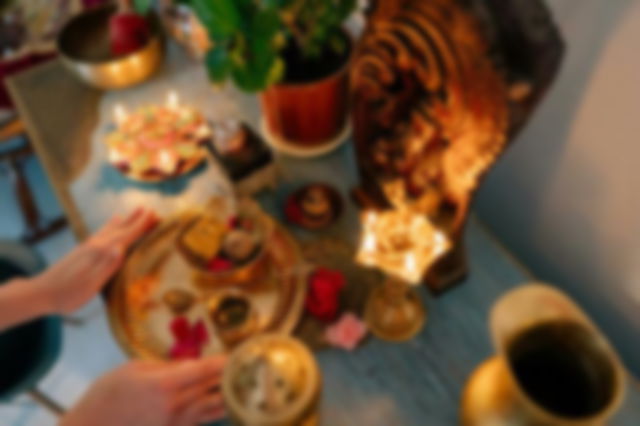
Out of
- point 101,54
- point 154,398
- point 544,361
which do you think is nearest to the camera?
point 544,361

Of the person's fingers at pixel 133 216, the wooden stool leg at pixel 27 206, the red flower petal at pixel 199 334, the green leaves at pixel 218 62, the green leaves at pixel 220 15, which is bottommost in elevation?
the wooden stool leg at pixel 27 206

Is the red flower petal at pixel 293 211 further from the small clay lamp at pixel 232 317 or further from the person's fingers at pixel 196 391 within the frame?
the person's fingers at pixel 196 391

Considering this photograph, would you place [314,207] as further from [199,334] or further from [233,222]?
[199,334]

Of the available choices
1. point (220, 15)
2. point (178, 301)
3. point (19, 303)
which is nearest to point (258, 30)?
point (220, 15)

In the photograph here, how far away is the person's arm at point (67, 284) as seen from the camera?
2.48 ft

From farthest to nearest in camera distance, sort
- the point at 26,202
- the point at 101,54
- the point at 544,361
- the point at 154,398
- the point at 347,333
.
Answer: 1. the point at 26,202
2. the point at 101,54
3. the point at 347,333
4. the point at 154,398
5. the point at 544,361

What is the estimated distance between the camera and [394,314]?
75 cm

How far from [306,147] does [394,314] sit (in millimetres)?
373

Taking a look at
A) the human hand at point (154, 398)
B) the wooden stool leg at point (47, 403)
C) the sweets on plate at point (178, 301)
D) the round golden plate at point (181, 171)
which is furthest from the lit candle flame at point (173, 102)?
the wooden stool leg at point (47, 403)

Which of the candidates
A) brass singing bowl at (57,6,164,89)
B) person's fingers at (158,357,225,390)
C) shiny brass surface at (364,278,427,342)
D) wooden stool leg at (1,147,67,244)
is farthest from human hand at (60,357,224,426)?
wooden stool leg at (1,147,67,244)

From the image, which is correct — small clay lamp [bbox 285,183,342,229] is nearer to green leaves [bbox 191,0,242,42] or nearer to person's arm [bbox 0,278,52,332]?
green leaves [bbox 191,0,242,42]

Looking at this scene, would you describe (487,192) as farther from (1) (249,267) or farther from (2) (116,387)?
(2) (116,387)

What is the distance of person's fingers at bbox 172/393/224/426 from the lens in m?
0.65

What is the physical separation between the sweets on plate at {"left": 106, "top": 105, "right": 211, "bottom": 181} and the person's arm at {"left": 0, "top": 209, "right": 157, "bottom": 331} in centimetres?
16
